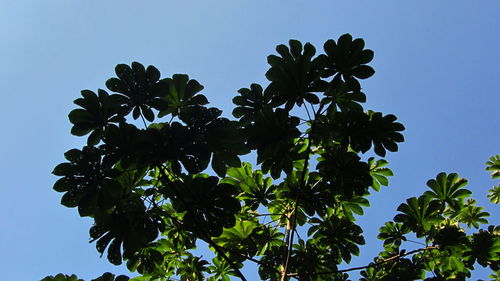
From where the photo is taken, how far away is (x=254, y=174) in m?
5.06

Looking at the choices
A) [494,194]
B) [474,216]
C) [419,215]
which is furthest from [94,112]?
[494,194]

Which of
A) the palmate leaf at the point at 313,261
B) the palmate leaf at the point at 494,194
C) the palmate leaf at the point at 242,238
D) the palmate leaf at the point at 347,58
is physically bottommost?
the palmate leaf at the point at 313,261

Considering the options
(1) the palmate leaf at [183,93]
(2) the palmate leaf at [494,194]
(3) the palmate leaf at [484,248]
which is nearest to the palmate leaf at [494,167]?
(2) the palmate leaf at [494,194]

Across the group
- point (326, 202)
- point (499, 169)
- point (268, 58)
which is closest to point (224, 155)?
point (268, 58)

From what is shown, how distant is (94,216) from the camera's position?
383cm

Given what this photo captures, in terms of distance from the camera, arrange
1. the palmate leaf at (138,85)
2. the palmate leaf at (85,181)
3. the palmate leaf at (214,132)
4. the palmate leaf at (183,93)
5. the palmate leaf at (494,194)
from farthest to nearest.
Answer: the palmate leaf at (494,194) < the palmate leaf at (183,93) < the palmate leaf at (138,85) < the palmate leaf at (214,132) < the palmate leaf at (85,181)

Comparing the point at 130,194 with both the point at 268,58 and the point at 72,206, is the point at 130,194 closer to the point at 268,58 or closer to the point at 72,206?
Result: the point at 72,206

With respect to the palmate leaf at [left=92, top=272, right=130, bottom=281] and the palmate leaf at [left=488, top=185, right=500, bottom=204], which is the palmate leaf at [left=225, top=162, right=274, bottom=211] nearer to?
the palmate leaf at [left=92, top=272, right=130, bottom=281]

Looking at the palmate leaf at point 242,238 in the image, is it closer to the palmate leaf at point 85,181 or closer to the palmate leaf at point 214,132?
the palmate leaf at point 214,132

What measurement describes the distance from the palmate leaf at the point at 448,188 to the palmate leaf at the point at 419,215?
0.32 meters

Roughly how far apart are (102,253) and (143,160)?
1120 mm

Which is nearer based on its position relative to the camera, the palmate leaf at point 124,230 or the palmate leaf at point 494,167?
the palmate leaf at point 124,230

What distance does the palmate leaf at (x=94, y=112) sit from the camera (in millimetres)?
3965

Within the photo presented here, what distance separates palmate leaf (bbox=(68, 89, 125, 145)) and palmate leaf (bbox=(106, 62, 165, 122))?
96 mm
